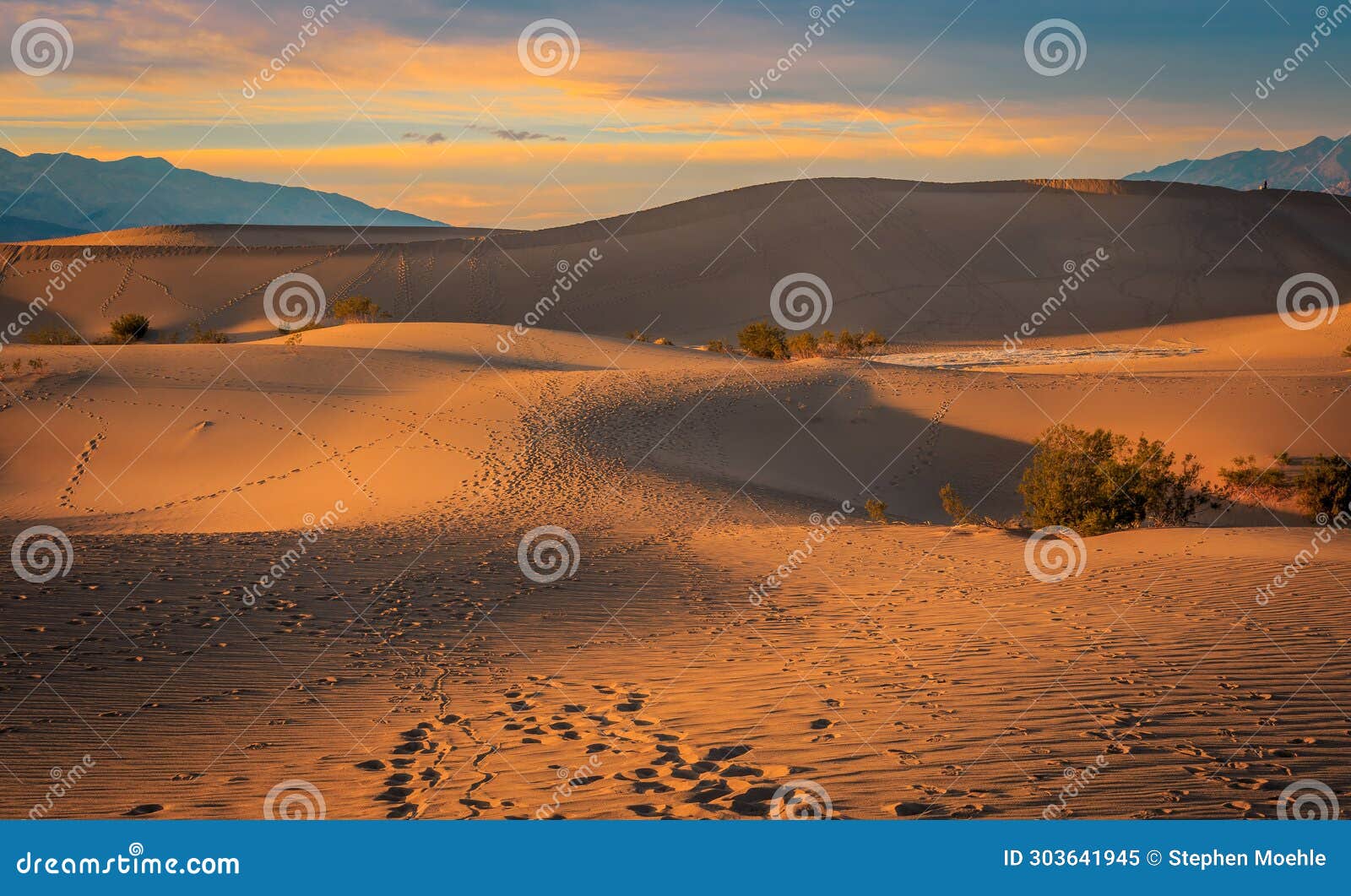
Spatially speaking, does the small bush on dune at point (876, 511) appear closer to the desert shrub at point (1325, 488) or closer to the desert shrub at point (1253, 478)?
the desert shrub at point (1253, 478)

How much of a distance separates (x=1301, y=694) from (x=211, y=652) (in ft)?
25.5

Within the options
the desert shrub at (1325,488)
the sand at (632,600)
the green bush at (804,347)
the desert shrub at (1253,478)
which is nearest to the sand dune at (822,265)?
the green bush at (804,347)

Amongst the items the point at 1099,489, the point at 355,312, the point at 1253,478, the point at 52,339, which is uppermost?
the point at 355,312

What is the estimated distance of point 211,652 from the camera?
741 cm

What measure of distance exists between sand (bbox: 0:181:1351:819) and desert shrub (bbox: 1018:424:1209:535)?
6.28 ft

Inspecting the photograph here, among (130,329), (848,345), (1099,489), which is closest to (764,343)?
(848,345)

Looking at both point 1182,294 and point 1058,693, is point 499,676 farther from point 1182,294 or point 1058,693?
point 1182,294

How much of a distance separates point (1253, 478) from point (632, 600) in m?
13.6

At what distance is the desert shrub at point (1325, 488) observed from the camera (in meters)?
16.0

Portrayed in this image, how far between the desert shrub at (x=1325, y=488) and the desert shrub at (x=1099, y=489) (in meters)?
2.07

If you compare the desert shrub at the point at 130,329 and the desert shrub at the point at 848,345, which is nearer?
the desert shrub at the point at 848,345

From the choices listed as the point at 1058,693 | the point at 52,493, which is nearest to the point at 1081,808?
the point at 1058,693

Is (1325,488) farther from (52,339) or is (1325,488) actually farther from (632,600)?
(52,339)

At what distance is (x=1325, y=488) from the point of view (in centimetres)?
1609
